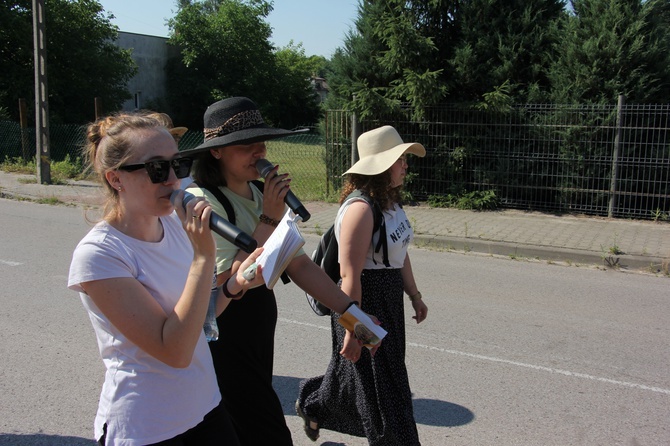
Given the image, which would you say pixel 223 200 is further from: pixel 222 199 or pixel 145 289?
pixel 145 289

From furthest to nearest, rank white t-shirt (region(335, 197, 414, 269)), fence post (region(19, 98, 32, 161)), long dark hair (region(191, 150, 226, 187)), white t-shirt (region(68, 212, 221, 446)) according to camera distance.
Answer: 1. fence post (region(19, 98, 32, 161))
2. white t-shirt (region(335, 197, 414, 269))
3. long dark hair (region(191, 150, 226, 187))
4. white t-shirt (region(68, 212, 221, 446))

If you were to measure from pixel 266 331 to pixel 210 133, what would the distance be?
884 millimetres

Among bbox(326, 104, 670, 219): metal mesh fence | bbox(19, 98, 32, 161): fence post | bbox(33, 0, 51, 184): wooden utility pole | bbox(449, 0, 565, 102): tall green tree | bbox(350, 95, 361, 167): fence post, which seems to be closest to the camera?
bbox(326, 104, 670, 219): metal mesh fence

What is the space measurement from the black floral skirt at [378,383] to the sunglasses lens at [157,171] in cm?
147

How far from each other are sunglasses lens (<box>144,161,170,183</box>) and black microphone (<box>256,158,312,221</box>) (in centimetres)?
57

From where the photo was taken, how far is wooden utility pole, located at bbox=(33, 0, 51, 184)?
1359 centimetres

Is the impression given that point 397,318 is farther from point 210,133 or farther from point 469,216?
point 469,216

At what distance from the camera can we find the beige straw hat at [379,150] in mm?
3107

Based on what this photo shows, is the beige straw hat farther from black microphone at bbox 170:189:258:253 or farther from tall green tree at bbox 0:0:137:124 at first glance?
tall green tree at bbox 0:0:137:124

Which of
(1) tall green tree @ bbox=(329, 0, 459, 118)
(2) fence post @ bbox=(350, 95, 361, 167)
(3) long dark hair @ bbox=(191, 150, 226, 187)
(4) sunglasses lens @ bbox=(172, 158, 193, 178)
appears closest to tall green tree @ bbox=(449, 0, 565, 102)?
(1) tall green tree @ bbox=(329, 0, 459, 118)

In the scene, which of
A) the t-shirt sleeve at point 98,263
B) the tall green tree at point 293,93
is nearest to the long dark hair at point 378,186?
the t-shirt sleeve at point 98,263

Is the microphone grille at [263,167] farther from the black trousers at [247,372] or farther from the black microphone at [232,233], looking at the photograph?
the black microphone at [232,233]

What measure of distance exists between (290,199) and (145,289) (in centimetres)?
73

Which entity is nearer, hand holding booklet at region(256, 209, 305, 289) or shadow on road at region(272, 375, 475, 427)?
hand holding booklet at region(256, 209, 305, 289)
